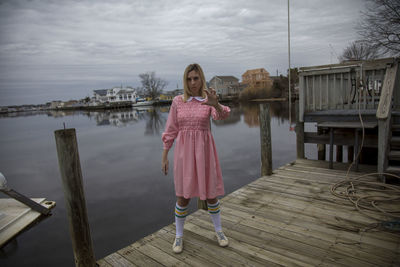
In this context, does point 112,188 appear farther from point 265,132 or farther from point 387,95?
point 387,95

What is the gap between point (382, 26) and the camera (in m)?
18.5

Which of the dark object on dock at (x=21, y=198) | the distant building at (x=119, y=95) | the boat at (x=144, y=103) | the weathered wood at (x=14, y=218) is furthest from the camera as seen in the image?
the distant building at (x=119, y=95)

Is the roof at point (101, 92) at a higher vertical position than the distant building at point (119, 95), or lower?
higher

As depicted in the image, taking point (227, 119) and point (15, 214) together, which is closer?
point (15, 214)

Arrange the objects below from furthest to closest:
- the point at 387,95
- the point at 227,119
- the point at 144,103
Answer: the point at 144,103, the point at 227,119, the point at 387,95

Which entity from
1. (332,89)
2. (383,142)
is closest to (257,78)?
(332,89)

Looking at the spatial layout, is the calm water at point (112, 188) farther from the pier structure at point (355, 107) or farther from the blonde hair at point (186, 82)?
the blonde hair at point (186, 82)

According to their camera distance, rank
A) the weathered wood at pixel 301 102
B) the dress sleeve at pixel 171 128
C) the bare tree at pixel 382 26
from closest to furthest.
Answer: the dress sleeve at pixel 171 128 < the weathered wood at pixel 301 102 < the bare tree at pixel 382 26

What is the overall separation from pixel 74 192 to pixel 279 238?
2.40 meters

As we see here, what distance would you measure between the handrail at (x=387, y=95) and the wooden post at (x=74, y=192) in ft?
15.9

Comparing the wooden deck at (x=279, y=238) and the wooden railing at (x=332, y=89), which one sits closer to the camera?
the wooden deck at (x=279, y=238)

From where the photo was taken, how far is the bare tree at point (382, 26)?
1756 centimetres

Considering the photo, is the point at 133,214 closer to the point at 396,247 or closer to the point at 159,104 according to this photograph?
the point at 396,247

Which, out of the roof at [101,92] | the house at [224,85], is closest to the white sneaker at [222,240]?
the house at [224,85]
